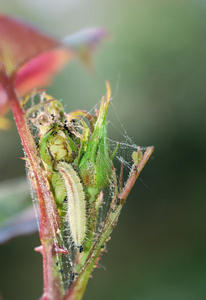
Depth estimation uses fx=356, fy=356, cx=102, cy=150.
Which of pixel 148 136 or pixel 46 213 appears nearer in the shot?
pixel 46 213

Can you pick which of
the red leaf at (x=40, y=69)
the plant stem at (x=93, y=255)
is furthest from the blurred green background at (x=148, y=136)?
the plant stem at (x=93, y=255)

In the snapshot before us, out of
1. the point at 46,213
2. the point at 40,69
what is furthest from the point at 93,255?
the point at 40,69

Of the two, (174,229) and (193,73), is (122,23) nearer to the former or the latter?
(193,73)

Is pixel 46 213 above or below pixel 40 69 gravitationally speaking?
below

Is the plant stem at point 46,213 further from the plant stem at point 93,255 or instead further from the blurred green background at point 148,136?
the blurred green background at point 148,136

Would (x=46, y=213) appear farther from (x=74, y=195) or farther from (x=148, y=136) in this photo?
(x=148, y=136)

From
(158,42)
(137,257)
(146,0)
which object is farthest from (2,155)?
(146,0)
